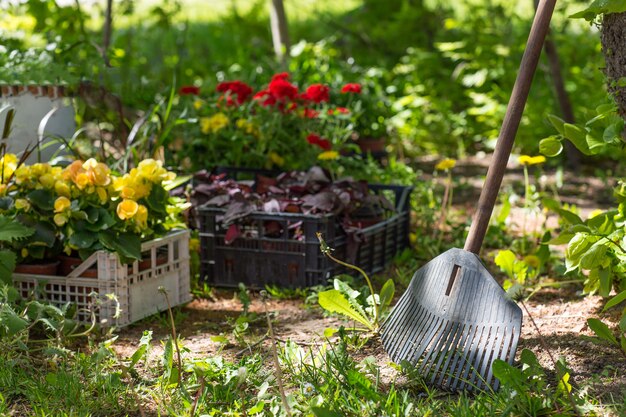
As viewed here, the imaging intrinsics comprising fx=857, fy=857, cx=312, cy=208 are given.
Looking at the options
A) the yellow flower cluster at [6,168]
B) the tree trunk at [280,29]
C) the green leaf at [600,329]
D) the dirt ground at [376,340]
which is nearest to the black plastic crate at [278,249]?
the dirt ground at [376,340]

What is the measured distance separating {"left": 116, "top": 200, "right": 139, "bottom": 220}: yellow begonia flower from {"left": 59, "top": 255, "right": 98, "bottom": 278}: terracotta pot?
0.28 m

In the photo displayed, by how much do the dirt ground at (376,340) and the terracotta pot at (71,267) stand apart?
0.86 feet

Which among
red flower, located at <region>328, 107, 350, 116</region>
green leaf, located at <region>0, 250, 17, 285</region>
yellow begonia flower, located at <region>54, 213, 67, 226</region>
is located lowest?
green leaf, located at <region>0, 250, 17, 285</region>

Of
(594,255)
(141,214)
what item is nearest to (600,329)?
(594,255)

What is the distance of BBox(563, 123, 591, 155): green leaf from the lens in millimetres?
3027

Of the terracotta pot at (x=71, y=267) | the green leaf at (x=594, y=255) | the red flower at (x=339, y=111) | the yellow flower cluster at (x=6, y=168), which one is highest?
the red flower at (x=339, y=111)

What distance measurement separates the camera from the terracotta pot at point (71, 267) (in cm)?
335

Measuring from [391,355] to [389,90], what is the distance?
4.47 m

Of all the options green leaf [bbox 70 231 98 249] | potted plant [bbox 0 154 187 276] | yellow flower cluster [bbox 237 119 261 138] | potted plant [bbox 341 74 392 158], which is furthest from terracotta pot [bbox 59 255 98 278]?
potted plant [bbox 341 74 392 158]

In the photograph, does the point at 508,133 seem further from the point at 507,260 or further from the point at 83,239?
the point at 83,239

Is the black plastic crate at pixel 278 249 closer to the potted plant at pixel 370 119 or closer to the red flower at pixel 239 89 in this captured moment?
the red flower at pixel 239 89

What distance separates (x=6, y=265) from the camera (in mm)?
3137

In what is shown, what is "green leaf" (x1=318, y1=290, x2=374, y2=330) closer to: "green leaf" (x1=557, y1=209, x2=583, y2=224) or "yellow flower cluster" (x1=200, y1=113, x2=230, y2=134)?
"green leaf" (x1=557, y1=209, x2=583, y2=224)

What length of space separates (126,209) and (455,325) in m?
1.34
